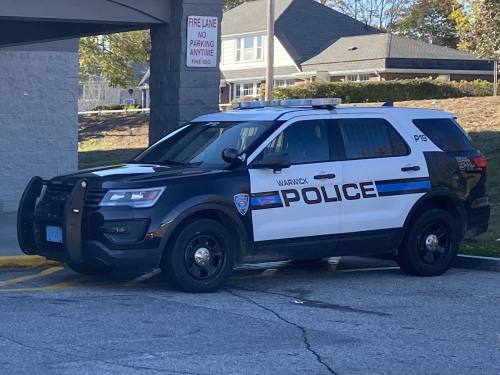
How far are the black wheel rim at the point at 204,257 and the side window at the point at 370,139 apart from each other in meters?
1.86

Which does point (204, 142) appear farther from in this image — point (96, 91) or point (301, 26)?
point (96, 91)

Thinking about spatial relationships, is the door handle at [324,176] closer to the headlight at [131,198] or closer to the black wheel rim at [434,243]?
the black wheel rim at [434,243]

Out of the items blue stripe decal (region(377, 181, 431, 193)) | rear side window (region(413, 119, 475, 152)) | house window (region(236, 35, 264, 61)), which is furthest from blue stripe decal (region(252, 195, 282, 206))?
house window (region(236, 35, 264, 61))

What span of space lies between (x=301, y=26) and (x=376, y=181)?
46.0 m

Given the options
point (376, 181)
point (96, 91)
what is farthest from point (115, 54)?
point (376, 181)

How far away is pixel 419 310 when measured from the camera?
8.48m

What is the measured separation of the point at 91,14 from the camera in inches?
463

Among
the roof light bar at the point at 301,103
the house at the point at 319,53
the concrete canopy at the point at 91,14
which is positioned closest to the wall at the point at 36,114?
the concrete canopy at the point at 91,14

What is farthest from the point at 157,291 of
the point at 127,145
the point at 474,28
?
the point at 127,145

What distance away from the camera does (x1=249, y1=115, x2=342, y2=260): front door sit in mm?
9203

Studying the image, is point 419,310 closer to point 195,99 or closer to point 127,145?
point 195,99

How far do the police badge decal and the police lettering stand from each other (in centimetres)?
42

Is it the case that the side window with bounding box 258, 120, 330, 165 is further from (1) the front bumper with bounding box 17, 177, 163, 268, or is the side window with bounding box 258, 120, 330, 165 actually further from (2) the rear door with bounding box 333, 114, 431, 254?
(1) the front bumper with bounding box 17, 177, 163, 268

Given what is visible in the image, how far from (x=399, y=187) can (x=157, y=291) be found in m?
2.95
